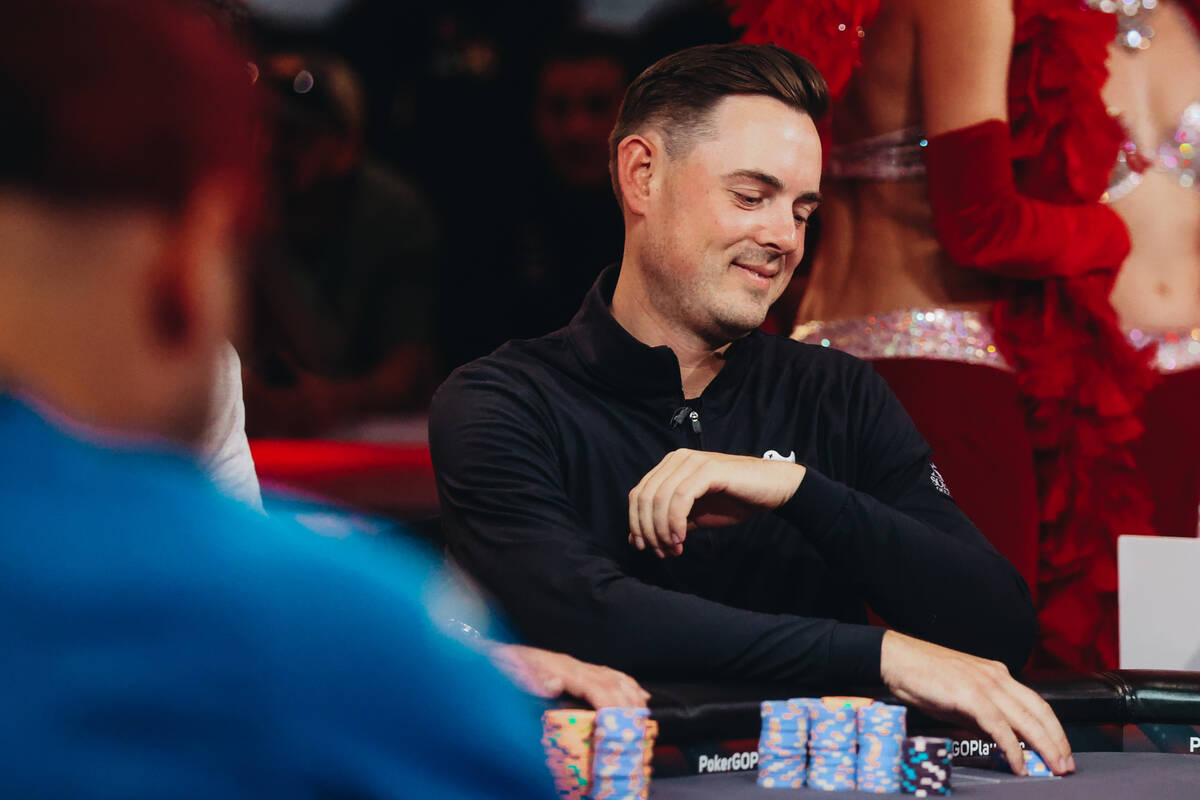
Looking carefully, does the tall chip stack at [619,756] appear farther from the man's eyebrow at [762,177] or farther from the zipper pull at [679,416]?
the man's eyebrow at [762,177]

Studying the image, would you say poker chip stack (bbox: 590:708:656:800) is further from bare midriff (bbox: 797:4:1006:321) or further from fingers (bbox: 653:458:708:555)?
bare midriff (bbox: 797:4:1006:321)

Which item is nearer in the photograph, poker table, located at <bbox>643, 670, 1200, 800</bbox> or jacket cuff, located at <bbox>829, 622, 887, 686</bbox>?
poker table, located at <bbox>643, 670, 1200, 800</bbox>

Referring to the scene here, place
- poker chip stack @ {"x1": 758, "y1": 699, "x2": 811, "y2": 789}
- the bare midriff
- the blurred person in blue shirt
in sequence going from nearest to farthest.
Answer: the blurred person in blue shirt < poker chip stack @ {"x1": 758, "y1": 699, "x2": 811, "y2": 789} < the bare midriff

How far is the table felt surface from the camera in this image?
113 cm

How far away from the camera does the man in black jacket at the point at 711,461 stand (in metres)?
1.53

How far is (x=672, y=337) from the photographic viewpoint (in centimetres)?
204

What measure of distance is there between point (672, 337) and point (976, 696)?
0.85 metres

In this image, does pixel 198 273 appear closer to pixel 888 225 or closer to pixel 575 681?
pixel 575 681

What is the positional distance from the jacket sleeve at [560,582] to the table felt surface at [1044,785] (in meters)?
0.21

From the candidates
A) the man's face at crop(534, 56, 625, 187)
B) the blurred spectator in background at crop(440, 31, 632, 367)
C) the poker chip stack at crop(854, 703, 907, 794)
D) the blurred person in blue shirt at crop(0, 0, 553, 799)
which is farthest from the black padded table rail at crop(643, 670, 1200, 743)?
the man's face at crop(534, 56, 625, 187)

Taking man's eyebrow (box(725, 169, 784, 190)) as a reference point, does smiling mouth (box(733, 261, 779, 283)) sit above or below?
below

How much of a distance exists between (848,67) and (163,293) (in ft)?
6.31

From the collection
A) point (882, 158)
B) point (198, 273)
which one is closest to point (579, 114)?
point (882, 158)

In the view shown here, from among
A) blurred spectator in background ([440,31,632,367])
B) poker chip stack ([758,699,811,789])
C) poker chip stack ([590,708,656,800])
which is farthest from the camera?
blurred spectator in background ([440,31,632,367])
